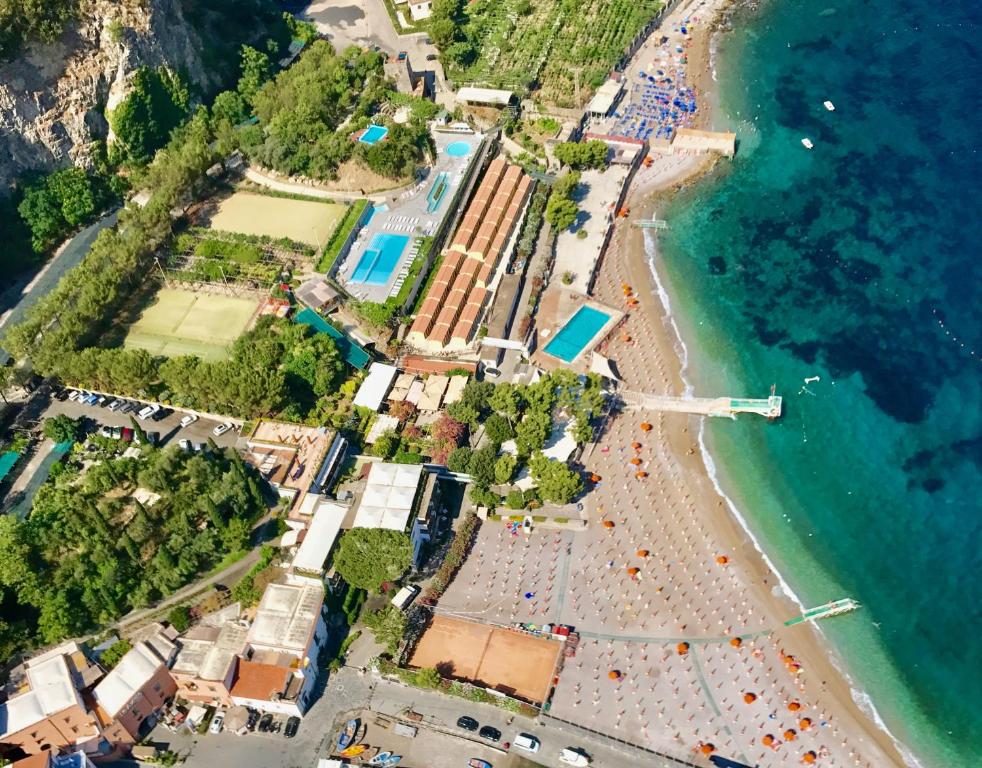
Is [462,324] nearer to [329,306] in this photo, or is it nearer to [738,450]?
[329,306]

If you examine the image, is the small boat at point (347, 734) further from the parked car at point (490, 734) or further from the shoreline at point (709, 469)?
the shoreline at point (709, 469)

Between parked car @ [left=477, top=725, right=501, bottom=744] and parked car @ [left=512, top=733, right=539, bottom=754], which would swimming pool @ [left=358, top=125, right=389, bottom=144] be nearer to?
parked car @ [left=477, top=725, right=501, bottom=744]

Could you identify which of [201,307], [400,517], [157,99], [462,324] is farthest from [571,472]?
[157,99]

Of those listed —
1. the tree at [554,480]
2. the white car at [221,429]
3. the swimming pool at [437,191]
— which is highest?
the swimming pool at [437,191]

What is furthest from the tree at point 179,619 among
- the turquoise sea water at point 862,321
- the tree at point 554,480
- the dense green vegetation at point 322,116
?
the dense green vegetation at point 322,116

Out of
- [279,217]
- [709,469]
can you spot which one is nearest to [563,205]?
[279,217]

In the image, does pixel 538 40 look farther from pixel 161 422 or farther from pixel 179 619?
pixel 179 619
